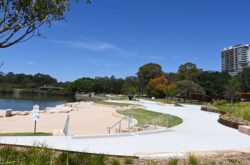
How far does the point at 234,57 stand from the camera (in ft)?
456

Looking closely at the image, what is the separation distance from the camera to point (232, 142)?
679 cm

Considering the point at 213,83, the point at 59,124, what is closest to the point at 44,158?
the point at 59,124

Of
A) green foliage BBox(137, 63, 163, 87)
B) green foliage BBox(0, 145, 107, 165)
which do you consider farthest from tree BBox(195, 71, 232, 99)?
green foliage BBox(0, 145, 107, 165)

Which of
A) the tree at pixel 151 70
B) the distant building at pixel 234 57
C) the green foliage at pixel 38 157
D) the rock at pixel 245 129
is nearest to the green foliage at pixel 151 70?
the tree at pixel 151 70

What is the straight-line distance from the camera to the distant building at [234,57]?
131387 millimetres

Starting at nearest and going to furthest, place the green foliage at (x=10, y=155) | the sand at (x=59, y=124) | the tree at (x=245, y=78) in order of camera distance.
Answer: the green foliage at (x=10, y=155)
the sand at (x=59, y=124)
the tree at (x=245, y=78)

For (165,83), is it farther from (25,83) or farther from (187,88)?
(25,83)

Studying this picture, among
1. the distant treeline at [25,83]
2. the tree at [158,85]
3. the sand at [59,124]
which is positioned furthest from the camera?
the distant treeline at [25,83]

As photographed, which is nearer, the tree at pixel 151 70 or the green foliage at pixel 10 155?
the green foliage at pixel 10 155

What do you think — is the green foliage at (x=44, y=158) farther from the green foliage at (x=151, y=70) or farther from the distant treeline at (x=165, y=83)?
the green foliage at (x=151, y=70)

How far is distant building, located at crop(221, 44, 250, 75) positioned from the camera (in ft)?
431

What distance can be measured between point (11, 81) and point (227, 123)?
11028cm

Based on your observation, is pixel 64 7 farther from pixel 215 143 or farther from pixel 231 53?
pixel 231 53

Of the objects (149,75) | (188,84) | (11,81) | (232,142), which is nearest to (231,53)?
(149,75)
